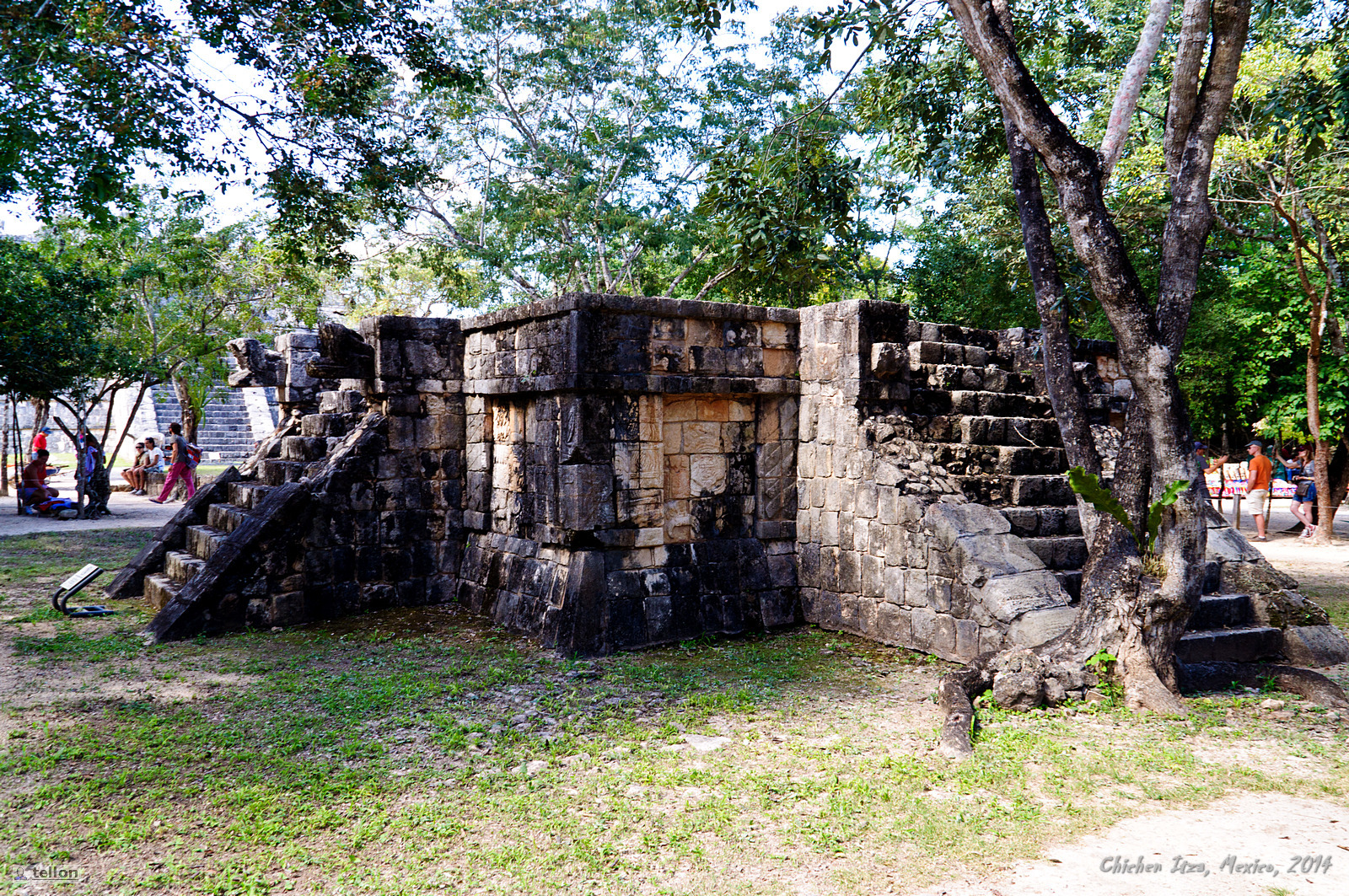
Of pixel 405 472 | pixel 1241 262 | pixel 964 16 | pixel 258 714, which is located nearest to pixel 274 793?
pixel 258 714

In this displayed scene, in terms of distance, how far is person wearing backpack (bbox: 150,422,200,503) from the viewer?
1619 centimetres

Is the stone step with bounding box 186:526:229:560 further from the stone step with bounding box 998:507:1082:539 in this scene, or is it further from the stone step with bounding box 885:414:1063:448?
the stone step with bounding box 998:507:1082:539

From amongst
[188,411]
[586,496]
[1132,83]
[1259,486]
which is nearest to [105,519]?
[188,411]

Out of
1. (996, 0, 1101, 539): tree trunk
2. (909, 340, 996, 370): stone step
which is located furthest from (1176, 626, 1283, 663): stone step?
(909, 340, 996, 370): stone step

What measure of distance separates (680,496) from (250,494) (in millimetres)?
3958

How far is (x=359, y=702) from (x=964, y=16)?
5.48 meters

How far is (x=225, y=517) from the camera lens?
26.1ft

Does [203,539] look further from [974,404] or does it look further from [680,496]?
[974,404]

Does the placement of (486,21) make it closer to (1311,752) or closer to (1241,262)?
(1241,262)

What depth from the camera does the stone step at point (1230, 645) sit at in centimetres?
582

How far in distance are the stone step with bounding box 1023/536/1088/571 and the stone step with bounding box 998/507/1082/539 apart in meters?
0.09

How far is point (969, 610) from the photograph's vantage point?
5.87 metres

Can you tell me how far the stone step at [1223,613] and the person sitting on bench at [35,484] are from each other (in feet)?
54.6

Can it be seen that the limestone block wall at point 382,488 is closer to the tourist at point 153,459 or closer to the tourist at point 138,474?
the tourist at point 153,459
